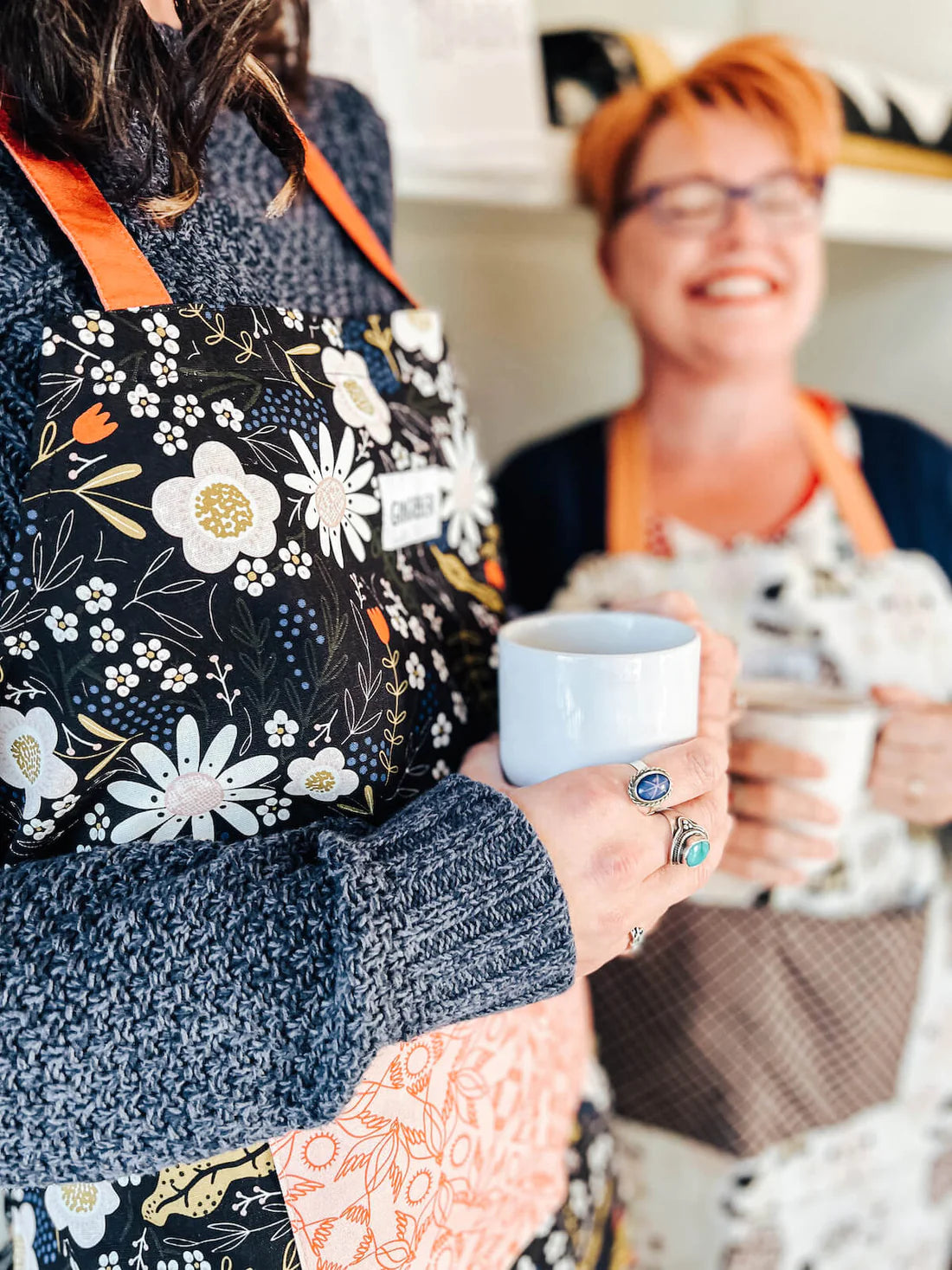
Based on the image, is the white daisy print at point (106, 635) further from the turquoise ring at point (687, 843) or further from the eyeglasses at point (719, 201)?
the eyeglasses at point (719, 201)

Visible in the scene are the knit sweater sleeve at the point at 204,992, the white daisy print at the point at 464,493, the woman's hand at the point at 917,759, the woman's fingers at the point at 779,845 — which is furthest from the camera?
the woman's hand at the point at 917,759

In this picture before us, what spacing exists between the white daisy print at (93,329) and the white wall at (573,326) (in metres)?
0.80

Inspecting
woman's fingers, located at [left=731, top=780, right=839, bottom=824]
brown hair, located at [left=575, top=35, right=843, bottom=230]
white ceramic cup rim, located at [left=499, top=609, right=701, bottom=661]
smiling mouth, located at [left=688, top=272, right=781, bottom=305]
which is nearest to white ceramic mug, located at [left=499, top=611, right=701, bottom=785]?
white ceramic cup rim, located at [left=499, top=609, right=701, bottom=661]

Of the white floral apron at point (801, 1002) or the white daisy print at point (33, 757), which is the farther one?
the white floral apron at point (801, 1002)

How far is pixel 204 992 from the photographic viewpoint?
0.35m

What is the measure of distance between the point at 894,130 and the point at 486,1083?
106cm

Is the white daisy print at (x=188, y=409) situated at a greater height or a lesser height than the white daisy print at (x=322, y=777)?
greater

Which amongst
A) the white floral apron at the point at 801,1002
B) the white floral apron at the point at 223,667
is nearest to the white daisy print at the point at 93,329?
the white floral apron at the point at 223,667

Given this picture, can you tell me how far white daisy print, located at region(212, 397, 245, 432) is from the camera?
411 mm

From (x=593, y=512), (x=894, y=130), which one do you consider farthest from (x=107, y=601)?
(x=894, y=130)

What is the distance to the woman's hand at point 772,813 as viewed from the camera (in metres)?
0.63

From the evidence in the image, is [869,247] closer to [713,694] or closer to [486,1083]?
[713,694]

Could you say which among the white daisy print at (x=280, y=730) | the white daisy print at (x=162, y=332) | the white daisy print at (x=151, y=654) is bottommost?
the white daisy print at (x=280, y=730)

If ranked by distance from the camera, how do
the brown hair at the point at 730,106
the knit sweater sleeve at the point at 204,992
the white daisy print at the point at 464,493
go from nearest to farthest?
the knit sweater sleeve at the point at 204,992 → the white daisy print at the point at 464,493 → the brown hair at the point at 730,106
